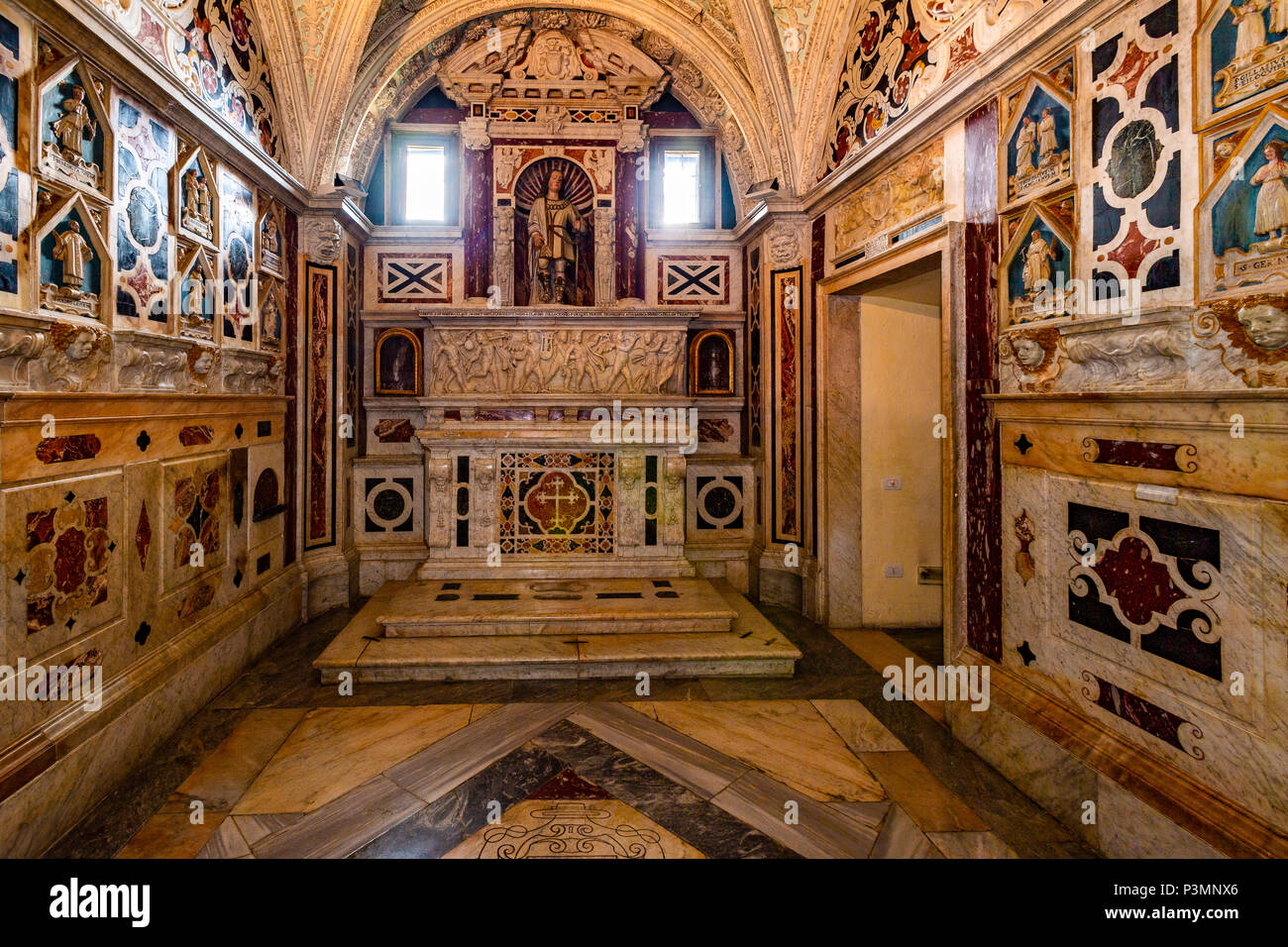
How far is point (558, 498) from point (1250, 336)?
5.43 meters

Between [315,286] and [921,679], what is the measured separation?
675cm

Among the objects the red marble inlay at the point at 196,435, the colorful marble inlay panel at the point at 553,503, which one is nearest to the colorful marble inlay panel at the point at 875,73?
the colorful marble inlay panel at the point at 553,503

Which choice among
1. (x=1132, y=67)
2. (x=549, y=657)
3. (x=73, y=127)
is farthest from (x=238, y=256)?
(x=1132, y=67)

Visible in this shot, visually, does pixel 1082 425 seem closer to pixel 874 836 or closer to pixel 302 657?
pixel 874 836

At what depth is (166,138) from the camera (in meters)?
3.98

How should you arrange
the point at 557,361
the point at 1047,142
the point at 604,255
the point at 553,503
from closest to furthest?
the point at 1047,142 < the point at 553,503 < the point at 557,361 < the point at 604,255

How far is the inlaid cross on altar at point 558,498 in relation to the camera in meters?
6.54

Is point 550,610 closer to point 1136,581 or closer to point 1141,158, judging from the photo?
point 1136,581

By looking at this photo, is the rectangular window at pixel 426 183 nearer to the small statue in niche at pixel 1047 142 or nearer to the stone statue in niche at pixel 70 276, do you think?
the stone statue in niche at pixel 70 276

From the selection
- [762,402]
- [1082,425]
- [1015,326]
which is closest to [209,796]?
[1082,425]

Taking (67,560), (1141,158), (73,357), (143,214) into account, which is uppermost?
(143,214)

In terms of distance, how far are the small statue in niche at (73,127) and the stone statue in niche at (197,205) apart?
91cm

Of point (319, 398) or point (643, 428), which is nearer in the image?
point (319, 398)

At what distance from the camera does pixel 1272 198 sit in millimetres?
2336
